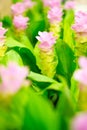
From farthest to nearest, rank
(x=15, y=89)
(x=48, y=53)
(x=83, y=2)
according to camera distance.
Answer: (x=83, y=2), (x=48, y=53), (x=15, y=89)

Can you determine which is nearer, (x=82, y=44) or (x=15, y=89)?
(x=15, y=89)

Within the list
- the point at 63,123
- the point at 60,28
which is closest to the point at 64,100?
the point at 63,123

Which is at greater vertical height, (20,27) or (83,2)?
(83,2)

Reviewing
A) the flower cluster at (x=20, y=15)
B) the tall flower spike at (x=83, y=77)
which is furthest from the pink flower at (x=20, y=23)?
the tall flower spike at (x=83, y=77)

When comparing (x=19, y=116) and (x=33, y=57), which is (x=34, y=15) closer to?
(x=33, y=57)

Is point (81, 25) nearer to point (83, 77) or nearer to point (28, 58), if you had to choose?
point (28, 58)

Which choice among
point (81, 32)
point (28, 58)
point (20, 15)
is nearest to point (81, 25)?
point (81, 32)

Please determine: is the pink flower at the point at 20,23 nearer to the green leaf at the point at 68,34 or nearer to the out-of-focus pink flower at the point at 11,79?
the green leaf at the point at 68,34
